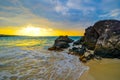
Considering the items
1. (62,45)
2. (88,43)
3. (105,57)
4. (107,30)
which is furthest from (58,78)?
(62,45)

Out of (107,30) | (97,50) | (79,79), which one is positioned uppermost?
(107,30)

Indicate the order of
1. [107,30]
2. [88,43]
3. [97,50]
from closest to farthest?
[97,50], [107,30], [88,43]

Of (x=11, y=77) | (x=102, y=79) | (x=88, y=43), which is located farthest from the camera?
(x=88, y=43)

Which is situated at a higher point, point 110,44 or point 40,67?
point 110,44

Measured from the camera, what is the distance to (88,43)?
17.2 metres

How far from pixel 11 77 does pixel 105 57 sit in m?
8.52

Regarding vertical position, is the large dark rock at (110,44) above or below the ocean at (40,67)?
above

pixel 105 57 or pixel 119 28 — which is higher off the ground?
pixel 119 28

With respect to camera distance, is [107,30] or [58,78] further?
[107,30]

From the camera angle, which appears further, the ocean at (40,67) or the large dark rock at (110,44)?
the large dark rock at (110,44)

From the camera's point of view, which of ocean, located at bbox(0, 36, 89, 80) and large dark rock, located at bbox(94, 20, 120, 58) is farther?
large dark rock, located at bbox(94, 20, 120, 58)

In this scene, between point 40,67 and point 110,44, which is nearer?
point 40,67

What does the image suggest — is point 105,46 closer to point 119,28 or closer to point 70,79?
point 119,28

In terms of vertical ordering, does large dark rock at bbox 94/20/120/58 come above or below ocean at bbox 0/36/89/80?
above
